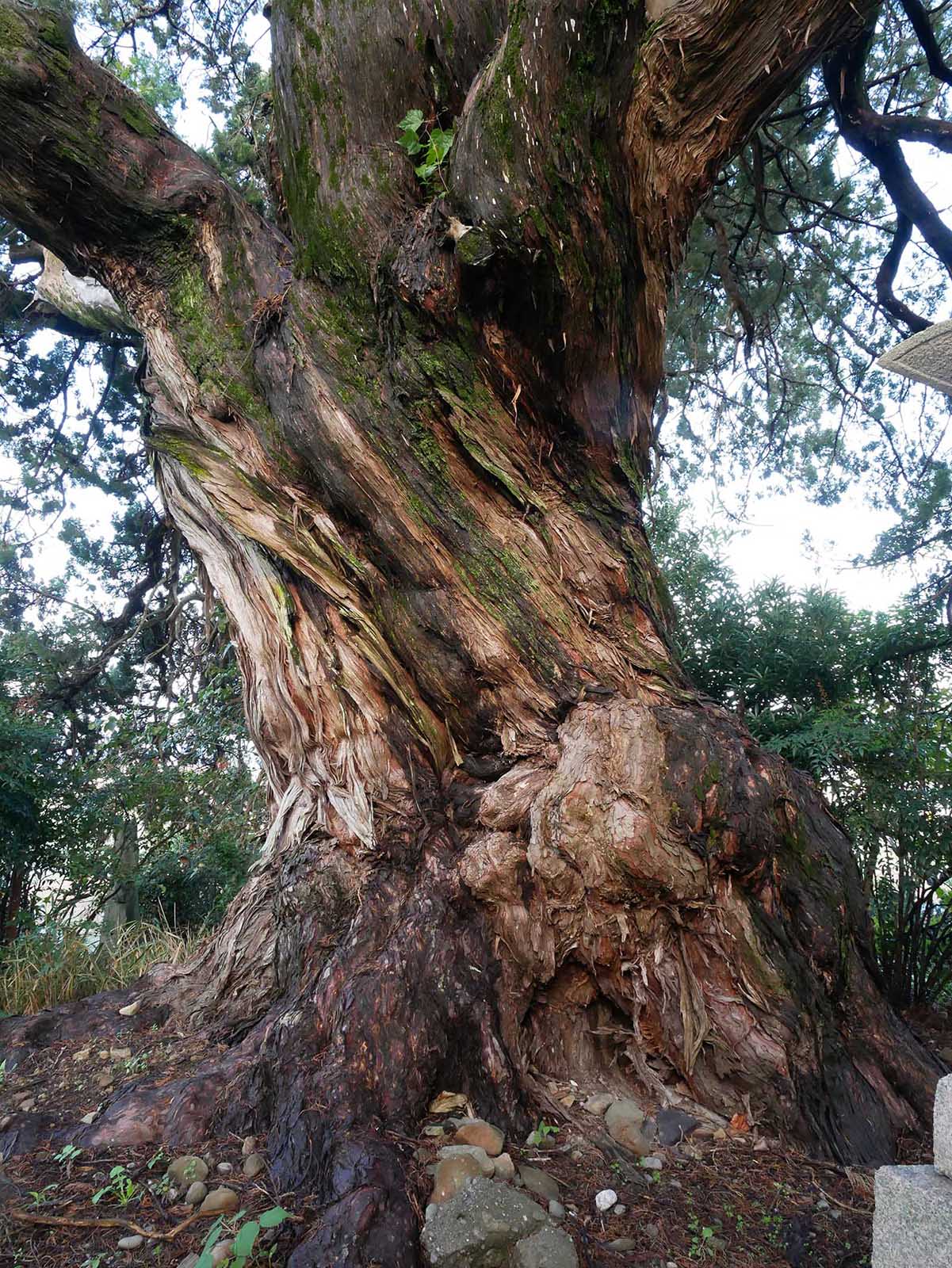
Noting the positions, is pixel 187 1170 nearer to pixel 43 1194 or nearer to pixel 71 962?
pixel 43 1194

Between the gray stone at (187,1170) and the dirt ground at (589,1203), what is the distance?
1.2 inches

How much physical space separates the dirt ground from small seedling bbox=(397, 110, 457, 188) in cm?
357

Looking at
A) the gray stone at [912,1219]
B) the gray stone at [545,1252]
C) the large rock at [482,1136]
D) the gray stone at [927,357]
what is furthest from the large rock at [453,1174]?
the gray stone at [927,357]

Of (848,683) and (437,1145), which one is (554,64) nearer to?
(437,1145)

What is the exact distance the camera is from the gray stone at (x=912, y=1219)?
138 cm

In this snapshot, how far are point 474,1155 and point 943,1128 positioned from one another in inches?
48.1

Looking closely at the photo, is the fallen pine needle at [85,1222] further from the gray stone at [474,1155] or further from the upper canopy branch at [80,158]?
the upper canopy branch at [80,158]

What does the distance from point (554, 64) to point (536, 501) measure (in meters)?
1.60

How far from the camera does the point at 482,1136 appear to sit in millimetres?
2162

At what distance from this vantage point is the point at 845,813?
423cm

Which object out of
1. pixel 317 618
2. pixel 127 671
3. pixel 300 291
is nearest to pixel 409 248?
pixel 300 291

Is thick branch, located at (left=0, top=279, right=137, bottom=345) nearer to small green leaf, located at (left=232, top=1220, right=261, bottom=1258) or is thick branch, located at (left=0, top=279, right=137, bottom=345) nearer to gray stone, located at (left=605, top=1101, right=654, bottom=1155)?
small green leaf, located at (left=232, top=1220, right=261, bottom=1258)

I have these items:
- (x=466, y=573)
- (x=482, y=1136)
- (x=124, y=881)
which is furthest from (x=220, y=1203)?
(x=124, y=881)

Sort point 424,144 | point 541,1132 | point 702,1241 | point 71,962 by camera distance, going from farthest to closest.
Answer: point 71,962
point 424,144
point 541,1132
point 702,1241
